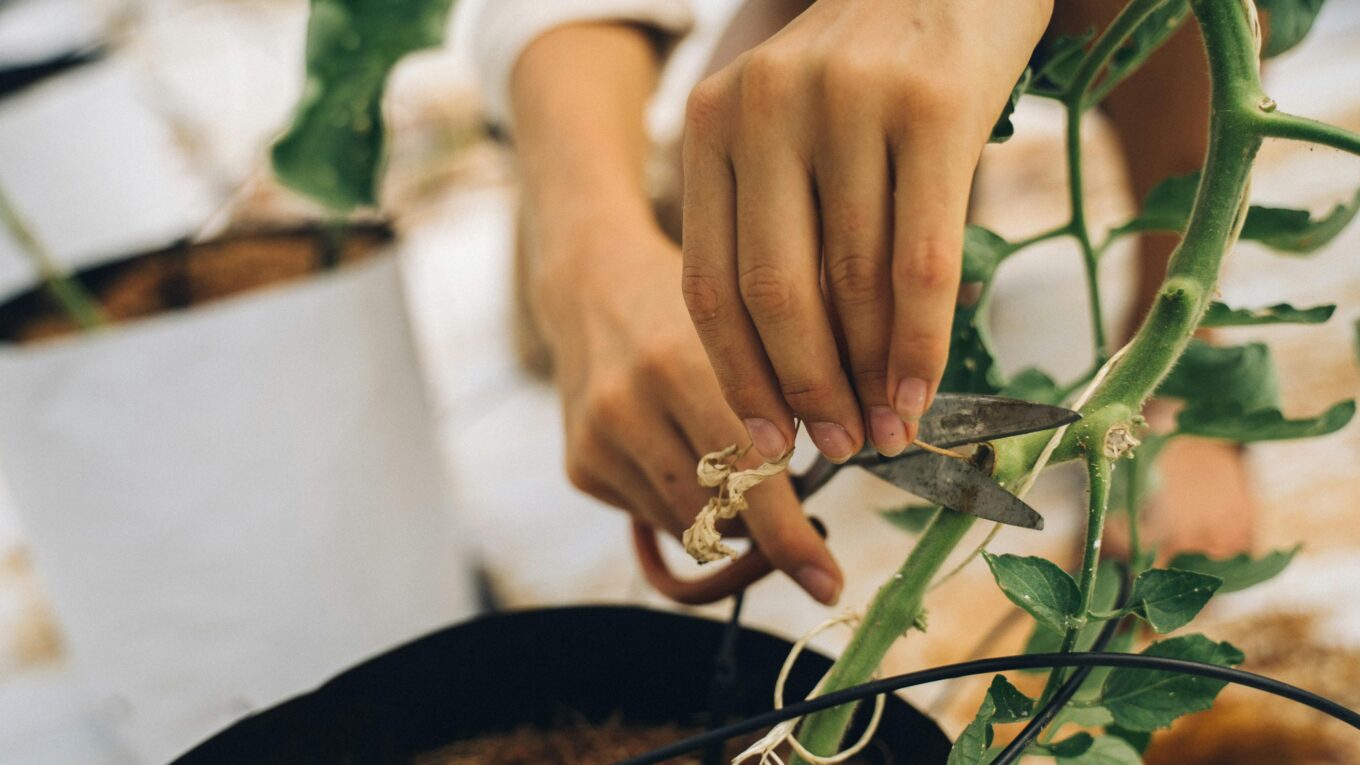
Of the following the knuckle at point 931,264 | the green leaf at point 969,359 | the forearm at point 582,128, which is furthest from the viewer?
the forearm at point 582,128

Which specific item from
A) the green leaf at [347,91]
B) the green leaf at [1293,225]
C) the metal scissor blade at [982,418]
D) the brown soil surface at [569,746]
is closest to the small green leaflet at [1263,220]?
the green leaf at [1293,225]

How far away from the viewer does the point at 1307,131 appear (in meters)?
0.22

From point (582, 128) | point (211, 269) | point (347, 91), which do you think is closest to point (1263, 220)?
point (582, 128)

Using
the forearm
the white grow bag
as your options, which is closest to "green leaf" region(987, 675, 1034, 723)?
the forearm

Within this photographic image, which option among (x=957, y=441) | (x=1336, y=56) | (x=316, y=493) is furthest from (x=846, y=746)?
(x=1336, y=56)

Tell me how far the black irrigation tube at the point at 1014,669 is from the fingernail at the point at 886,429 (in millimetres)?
63

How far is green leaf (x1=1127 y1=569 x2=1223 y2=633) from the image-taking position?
236 mm

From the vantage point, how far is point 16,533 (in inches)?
37.9

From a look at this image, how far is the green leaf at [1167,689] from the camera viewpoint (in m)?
0.26

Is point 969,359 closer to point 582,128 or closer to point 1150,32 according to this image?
point 1150,32

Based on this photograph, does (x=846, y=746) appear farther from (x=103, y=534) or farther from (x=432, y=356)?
(x=432, y=356)

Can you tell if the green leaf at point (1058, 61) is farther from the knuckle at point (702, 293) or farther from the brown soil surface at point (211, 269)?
the brown soil surface at point (211, 269)

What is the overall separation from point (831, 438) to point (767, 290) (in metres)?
0.06

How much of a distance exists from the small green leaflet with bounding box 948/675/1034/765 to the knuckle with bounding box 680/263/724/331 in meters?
0.12
